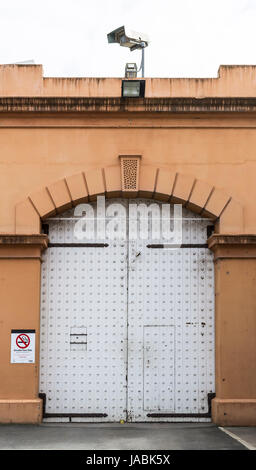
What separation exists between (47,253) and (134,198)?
5.67ft

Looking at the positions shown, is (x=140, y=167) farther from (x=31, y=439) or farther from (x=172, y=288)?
(x=31, y=439)

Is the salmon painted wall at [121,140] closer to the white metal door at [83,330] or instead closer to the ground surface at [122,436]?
the white metal door at [83,330]

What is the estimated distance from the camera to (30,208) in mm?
12586

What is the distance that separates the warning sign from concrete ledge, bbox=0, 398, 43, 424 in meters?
0.64

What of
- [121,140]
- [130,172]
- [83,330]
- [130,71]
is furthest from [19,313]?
[130,71]

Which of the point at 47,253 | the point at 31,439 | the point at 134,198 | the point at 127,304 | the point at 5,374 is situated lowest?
the point at 31,439

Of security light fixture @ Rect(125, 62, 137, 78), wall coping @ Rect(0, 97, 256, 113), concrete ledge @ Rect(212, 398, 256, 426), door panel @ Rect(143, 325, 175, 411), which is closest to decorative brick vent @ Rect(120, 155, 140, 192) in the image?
wall coping @ Rect(0, 97, 256, 113)

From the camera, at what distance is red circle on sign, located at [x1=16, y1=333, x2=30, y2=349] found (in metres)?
12.3

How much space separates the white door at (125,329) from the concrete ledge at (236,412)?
0.41 metres

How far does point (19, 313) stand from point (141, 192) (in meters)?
2.80

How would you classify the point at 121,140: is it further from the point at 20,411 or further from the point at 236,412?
the point at 236,412

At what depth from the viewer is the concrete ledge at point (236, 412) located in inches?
474

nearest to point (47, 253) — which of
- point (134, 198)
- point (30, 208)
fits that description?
point (30, 208)

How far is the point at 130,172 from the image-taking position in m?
12.7
